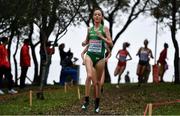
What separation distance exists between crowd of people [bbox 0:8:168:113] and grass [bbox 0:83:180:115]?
0.88m

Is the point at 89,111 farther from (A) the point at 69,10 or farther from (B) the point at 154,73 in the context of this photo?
(B) the point at 154,73

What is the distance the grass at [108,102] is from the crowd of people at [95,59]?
34.6 inches

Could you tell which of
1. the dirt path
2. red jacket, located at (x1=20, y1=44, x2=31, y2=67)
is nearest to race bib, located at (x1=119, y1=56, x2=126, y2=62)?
the dirt path

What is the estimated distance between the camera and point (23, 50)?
23.0 m

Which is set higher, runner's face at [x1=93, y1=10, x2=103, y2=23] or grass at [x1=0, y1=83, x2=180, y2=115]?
runner's face at [x1=93, y1=10, x2=103, y2=23]

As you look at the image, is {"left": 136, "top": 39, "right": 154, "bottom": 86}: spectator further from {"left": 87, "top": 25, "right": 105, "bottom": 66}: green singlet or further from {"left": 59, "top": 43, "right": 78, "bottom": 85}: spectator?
{"left": 87, "top": 25, "right": 105, "bottom": 66}: green singlet

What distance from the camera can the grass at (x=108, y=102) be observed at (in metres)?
14.8

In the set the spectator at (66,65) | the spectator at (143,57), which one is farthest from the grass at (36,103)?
the spectator at (66,65)

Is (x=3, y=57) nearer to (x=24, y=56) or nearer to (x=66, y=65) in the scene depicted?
(x=24, y=56)

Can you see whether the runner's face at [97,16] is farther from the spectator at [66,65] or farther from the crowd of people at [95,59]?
the spectator at [66,65]

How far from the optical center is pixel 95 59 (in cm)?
1362

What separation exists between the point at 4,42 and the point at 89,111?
7383 mm

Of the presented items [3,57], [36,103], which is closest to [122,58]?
[3,57]

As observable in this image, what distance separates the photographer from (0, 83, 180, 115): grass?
1483 cm
